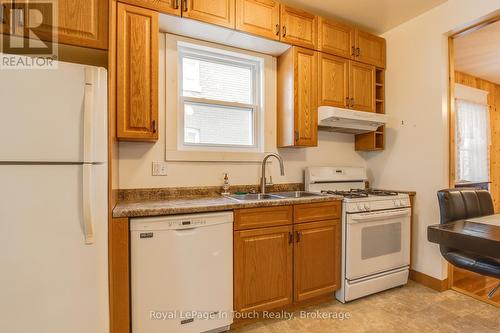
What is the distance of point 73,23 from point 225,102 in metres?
1.29

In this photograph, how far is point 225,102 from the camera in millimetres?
2453

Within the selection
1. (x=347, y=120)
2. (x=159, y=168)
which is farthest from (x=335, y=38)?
(x=159, y=168)

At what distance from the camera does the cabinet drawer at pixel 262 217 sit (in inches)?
70.3

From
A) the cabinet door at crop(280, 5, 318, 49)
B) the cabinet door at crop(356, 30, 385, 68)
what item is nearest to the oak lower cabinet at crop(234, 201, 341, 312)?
the cabinet door at crop(280, 5, 318, 49)

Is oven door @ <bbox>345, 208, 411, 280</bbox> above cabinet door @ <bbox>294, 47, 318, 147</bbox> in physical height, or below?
below

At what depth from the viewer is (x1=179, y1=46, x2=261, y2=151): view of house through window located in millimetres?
2336

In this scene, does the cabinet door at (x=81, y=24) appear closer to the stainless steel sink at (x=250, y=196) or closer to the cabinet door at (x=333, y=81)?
the stainless steel sink at (x=250, y=196)

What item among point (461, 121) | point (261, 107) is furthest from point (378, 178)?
point (461, 121)

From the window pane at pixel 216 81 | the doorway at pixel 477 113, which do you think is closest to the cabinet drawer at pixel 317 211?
the window pane at pixel 216 81

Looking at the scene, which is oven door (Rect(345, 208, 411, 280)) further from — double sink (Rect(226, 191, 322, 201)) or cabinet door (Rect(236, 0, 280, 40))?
cabinet door (Rect(236, 0, 280, 40))

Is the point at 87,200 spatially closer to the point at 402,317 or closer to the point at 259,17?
the point at 259,17

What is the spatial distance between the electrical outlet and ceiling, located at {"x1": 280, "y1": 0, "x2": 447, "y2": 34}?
75.6 inches

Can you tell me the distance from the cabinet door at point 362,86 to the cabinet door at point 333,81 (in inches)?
3.4

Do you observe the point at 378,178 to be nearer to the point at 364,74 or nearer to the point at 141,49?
the point at 364,74
